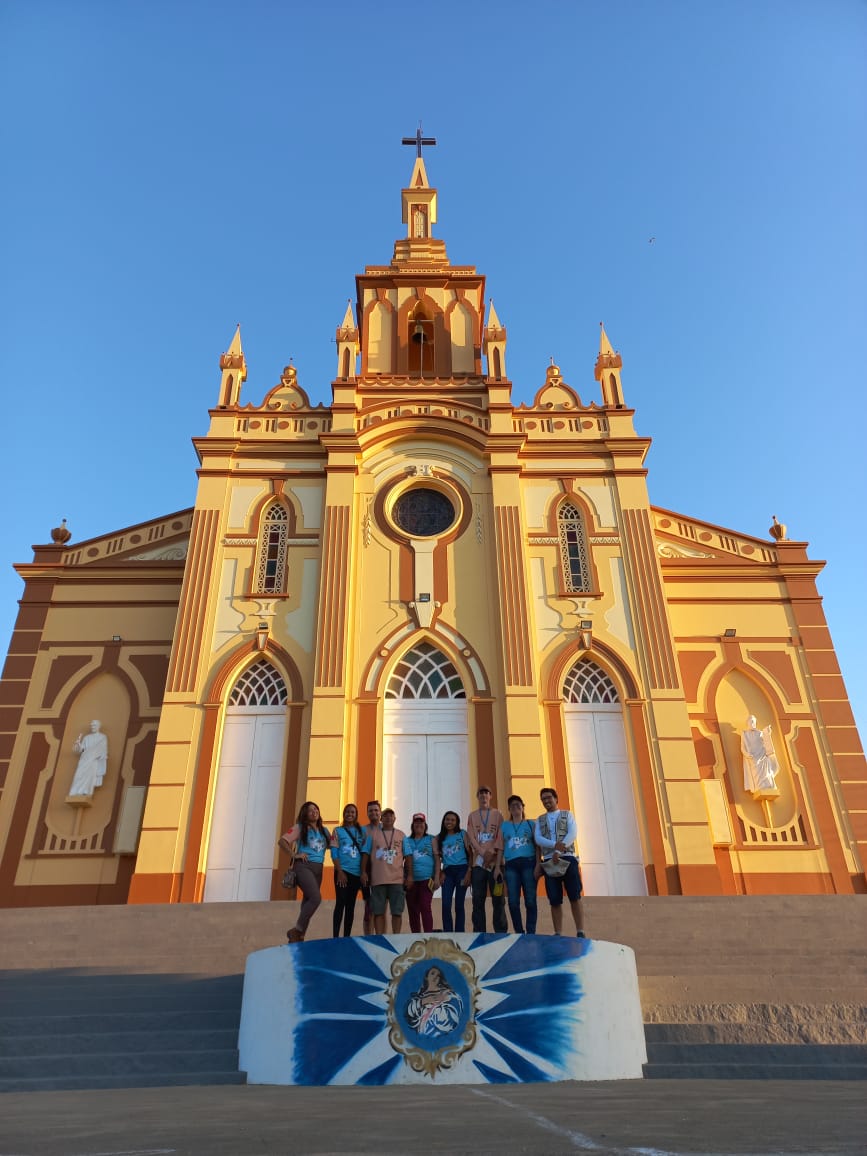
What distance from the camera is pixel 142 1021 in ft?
24.2

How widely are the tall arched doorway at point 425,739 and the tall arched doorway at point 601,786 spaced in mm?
2102

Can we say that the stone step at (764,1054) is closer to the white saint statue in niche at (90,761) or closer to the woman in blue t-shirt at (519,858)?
the woman in blue t-shirt at (519,858)

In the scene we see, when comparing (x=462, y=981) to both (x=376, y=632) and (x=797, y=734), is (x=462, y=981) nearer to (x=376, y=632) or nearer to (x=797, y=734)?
(x=376, y=632)

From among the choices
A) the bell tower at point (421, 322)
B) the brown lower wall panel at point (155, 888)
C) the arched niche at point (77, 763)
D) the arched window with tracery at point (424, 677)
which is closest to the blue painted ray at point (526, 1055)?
the brown lower wall panel at point (155, 888)

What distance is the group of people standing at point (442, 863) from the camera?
27.1ft

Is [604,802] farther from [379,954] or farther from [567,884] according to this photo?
[379,954]

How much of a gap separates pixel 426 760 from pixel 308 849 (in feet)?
25.1

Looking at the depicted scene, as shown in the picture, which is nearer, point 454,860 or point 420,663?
point 454,860

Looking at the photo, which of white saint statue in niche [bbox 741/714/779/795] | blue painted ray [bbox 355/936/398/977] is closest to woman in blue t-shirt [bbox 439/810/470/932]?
blue painted ray [bbox 355/936/398/977]

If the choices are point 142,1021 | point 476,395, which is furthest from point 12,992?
point 476,395

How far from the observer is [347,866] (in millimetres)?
8391

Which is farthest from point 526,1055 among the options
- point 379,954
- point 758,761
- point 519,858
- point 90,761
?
point 90,761

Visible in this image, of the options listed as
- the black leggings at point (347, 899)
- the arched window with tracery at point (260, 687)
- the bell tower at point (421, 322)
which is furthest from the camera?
the bell tower at point (421, 322)

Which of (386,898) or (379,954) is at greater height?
(386,898)
